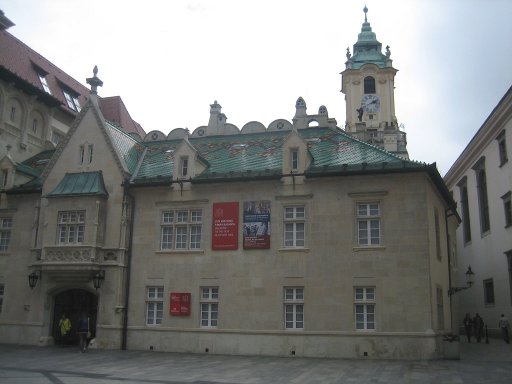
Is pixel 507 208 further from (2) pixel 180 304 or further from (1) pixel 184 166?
(2) pixel 180 304

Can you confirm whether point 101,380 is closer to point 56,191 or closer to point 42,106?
point 56,191

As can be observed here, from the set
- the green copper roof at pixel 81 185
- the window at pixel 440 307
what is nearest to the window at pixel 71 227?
the green copper roof at pixel 81 185

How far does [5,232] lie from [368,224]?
2033cm

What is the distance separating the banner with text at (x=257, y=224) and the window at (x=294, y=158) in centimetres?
223

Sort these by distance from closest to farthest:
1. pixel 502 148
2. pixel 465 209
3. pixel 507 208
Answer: pixel 507 208 → pixel 502 148 → pixel 465 209

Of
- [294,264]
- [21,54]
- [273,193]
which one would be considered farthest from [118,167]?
[21,54]

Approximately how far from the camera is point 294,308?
85.3ft

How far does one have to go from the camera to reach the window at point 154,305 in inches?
1099

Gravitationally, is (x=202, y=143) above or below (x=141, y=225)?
above

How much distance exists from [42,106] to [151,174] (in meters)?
13.8

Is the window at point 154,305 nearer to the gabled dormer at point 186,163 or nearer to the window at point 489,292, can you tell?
the gabled dormer at point 186,163

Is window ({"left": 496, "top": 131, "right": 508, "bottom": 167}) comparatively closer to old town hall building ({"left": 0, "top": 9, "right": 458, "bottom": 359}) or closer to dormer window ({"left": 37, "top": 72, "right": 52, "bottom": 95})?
old town hall building ({"left": 0, "top": 9, "right": 458, "bottom": 359})

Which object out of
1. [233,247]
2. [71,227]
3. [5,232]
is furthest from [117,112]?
[233,247]

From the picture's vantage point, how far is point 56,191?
2973 cm
